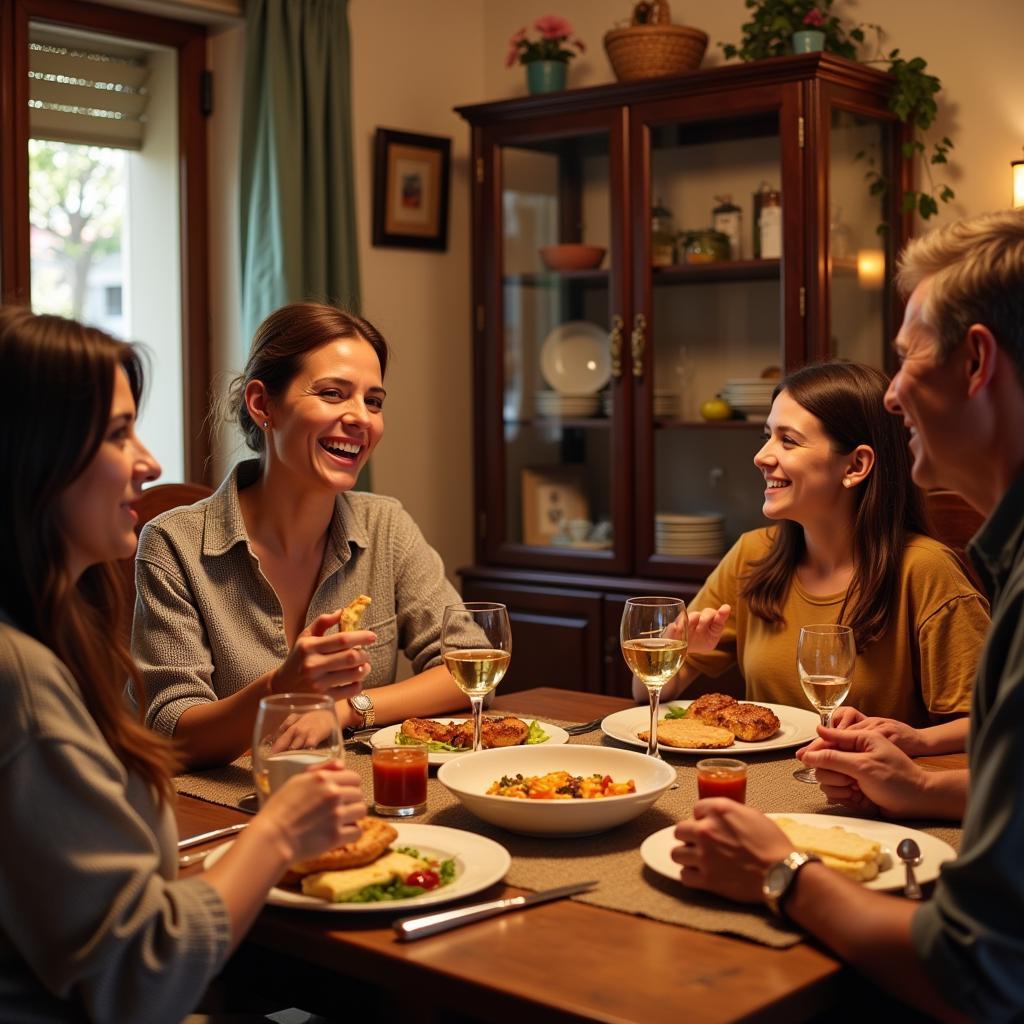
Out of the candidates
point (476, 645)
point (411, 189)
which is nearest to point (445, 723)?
point (476, 645)

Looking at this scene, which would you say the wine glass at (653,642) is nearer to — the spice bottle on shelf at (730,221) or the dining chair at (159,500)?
the dining chair at (159,500)

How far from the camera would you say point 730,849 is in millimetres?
1325

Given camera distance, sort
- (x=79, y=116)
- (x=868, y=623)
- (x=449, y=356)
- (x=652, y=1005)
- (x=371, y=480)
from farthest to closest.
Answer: (x=449, y=356) → (x=371, y=480) → (x=79, y=116) → (x=868, y=623) → (x=652, y=1005)

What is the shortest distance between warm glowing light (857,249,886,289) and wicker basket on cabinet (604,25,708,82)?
2.33 ft

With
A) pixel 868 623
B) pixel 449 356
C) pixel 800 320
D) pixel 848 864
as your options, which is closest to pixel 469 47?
pixel 449 356

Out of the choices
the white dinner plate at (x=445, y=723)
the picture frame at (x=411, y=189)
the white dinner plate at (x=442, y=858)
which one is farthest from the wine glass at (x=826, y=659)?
the picture frame at (x=411, y=189)

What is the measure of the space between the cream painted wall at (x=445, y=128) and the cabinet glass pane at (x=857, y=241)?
207 millimetres

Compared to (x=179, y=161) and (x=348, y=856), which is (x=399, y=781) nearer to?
(x=348, y=856)

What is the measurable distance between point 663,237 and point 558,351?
479 mm

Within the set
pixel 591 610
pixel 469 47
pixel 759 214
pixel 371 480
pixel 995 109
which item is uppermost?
pixel 469 47

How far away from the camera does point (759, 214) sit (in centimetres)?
366

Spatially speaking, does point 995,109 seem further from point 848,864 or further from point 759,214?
point 848,864

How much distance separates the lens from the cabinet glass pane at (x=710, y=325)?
12.0 ft

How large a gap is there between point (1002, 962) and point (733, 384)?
2.77 m
